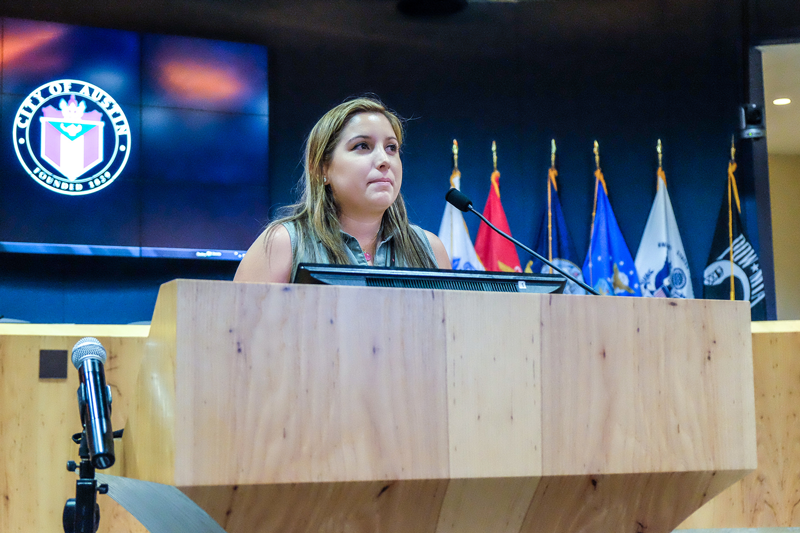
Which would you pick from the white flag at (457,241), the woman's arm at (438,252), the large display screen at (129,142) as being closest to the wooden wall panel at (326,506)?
the woman's arm at (438,252)

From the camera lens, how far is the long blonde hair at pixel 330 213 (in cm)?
163

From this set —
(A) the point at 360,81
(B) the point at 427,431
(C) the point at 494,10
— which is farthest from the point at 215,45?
(B) the point at 427,431

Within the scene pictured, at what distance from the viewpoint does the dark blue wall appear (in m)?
4.62

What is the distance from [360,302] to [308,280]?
0.39 feet

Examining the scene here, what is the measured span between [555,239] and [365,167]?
10.7ft

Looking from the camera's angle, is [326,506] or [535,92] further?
[535,92]

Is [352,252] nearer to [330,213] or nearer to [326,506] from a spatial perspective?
[330,213]

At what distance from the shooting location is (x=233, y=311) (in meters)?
0.93

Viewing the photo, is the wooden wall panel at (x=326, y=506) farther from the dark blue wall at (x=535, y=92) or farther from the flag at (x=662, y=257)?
the flag at (x=662, y=257)

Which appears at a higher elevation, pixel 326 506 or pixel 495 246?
pixel 495 246

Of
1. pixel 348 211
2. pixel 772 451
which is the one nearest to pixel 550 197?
pixel 772 451

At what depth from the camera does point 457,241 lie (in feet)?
14.6

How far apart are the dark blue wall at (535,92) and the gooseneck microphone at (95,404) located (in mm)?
3465

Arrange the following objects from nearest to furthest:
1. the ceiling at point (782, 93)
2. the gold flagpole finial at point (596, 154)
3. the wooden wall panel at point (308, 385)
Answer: the wooden wall panel at point (308, 385), the gold flagpole finial at point (596, 154), the ceiling at point (782, 93)
